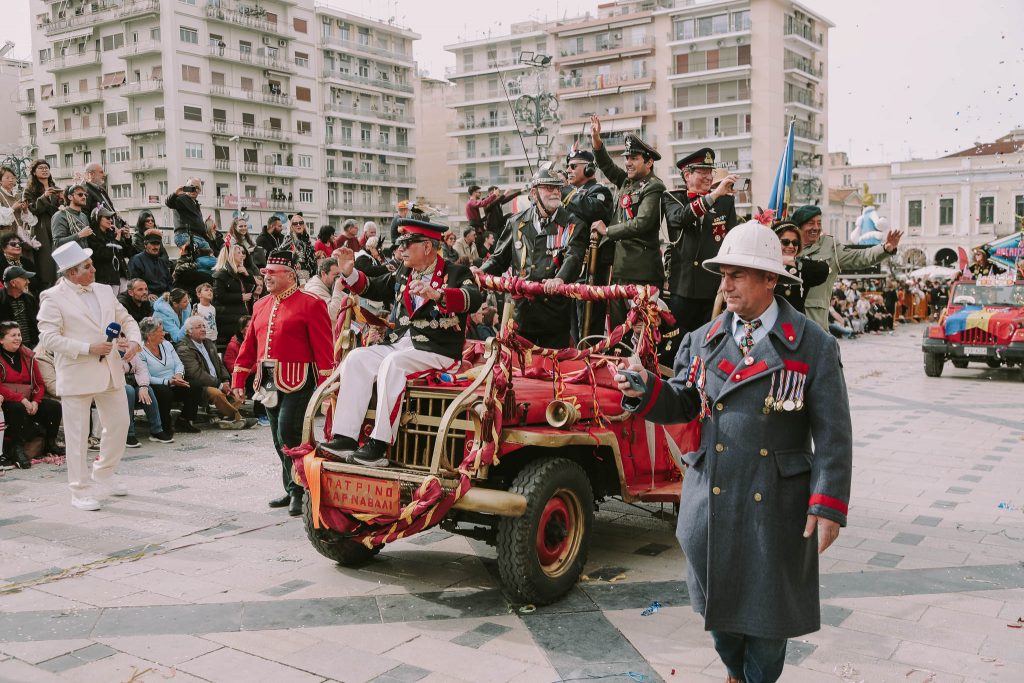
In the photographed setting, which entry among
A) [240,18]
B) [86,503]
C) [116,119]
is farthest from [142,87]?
[86,503]

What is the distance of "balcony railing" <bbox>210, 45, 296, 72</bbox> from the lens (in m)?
58.4

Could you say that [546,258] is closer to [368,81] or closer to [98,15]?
[98,15]

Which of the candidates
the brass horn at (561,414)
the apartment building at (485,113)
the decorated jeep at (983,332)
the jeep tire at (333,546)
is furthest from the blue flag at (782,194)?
the apartment building at (485,113)

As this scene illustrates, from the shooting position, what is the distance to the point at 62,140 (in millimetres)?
61719

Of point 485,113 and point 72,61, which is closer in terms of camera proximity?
point 72,61

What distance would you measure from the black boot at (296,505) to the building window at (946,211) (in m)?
66.2

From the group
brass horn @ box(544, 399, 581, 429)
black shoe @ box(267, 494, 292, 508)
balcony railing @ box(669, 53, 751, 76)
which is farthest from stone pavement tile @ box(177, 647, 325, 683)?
balcony railing @ box(669, 53, 751, 76)

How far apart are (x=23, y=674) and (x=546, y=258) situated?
447 cm

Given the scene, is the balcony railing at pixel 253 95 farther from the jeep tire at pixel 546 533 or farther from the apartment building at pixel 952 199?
the jeep tire at pixel 546 533

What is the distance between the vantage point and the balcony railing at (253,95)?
58.4 meters

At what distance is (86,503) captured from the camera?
24.0 ft

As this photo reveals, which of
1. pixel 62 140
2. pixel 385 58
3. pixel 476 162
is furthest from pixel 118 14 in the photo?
pixel 476 162

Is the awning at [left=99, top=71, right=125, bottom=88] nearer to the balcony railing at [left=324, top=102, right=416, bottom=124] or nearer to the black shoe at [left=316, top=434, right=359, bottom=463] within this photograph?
the balcony railing at [left=324, top=102, right=416, bottom=124]

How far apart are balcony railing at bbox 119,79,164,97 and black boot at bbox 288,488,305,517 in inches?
2182
